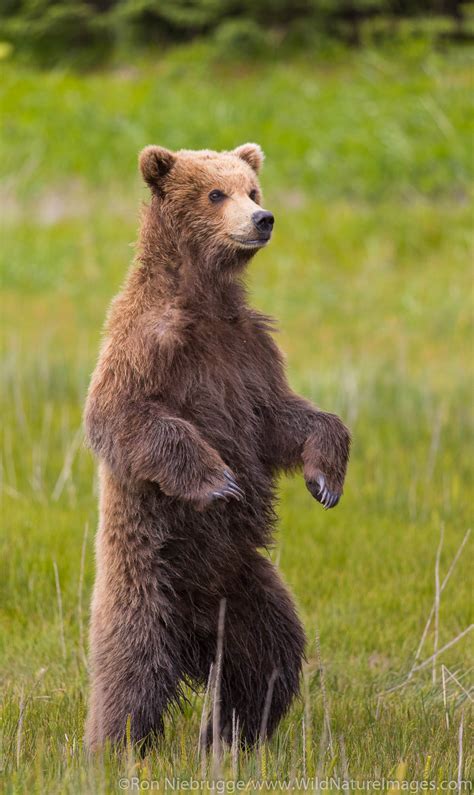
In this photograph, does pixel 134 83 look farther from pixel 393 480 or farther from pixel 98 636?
pixel 98 636

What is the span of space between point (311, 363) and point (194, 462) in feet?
23.4

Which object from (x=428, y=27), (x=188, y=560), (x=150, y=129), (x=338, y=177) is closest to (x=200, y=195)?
(x=188, y=560)

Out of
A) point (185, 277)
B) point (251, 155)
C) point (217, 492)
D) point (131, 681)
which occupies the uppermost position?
point (251, 155)

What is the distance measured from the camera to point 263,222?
385cm

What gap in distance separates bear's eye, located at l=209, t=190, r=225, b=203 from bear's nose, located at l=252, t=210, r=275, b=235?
192mm

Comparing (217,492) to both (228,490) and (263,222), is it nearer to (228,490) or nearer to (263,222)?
(228,490)

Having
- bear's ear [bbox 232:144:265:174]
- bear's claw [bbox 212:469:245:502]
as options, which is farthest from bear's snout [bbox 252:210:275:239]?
bear's claw [bbox 212:469:245:502]

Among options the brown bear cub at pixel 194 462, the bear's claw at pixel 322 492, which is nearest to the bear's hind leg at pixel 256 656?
the brown bear cub at pixel 194 462

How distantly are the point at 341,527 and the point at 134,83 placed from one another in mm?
15927

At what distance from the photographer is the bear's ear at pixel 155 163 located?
157 inches

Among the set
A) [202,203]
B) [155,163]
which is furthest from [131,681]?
[155,163]

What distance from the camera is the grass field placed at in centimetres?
418

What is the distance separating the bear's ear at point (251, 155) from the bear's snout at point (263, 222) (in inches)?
19.7

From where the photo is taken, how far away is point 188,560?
3.94 m
